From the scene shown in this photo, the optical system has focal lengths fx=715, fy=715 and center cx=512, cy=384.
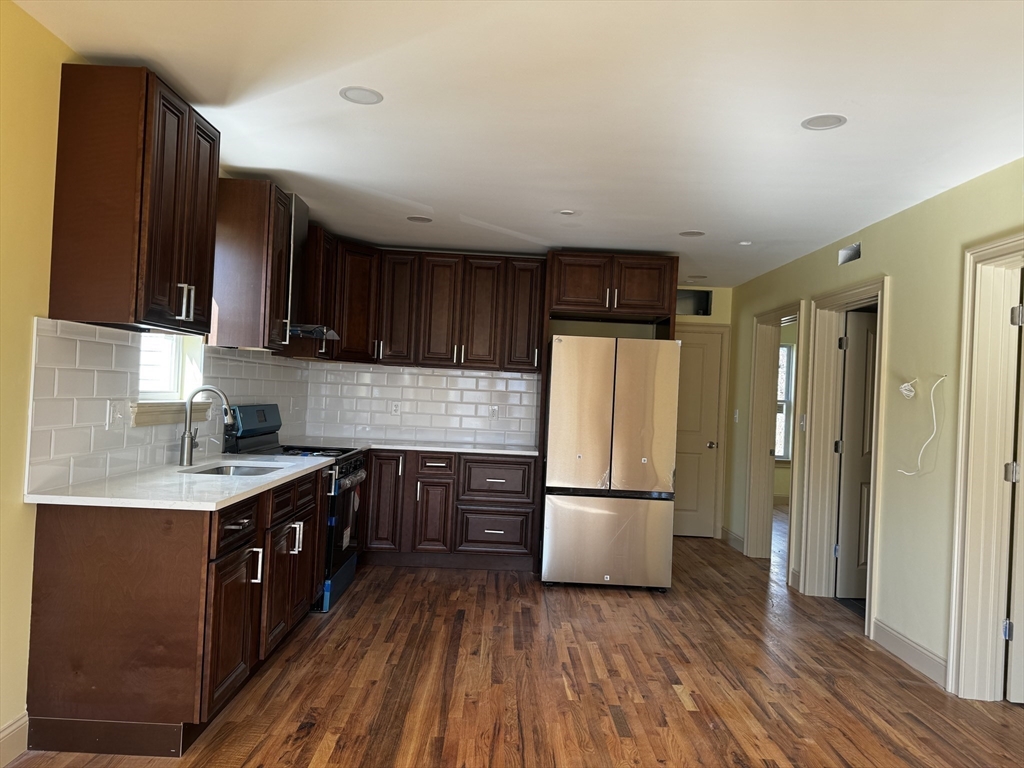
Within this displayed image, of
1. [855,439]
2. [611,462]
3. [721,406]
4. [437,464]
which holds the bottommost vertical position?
[437,464]

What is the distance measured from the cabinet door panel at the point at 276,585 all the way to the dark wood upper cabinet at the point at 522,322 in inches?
102

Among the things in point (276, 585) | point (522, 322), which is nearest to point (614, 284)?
point (522, 322)

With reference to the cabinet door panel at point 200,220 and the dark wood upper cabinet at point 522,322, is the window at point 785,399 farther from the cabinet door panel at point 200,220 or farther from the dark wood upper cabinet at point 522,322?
the cabinet door panel at point 200,220

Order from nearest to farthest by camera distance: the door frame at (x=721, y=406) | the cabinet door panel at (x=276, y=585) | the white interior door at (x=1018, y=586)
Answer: the cabinet door panel at (x=276, y=585) < the white interior door at (x=1018, y=586) < the door frame at (x=721, y=406)

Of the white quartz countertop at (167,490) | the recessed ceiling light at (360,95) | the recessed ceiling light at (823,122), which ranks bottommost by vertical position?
the white quartz countertop at (167,490)

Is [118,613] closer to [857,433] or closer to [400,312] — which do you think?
[400,312]

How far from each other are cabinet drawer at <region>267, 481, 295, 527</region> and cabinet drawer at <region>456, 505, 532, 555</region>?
2051 millimetres

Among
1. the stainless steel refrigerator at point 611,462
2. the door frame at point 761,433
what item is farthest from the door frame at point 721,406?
the stainless steel refrigerator at point 611,462

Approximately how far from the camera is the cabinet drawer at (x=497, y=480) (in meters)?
5.26

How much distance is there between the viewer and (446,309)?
557cm

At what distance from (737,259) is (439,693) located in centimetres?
386

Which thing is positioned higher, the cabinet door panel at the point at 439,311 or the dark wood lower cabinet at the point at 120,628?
the cabinet door panel at the point at 439,311

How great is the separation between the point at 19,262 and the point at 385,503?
3.27 metres

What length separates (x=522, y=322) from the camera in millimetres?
5555
